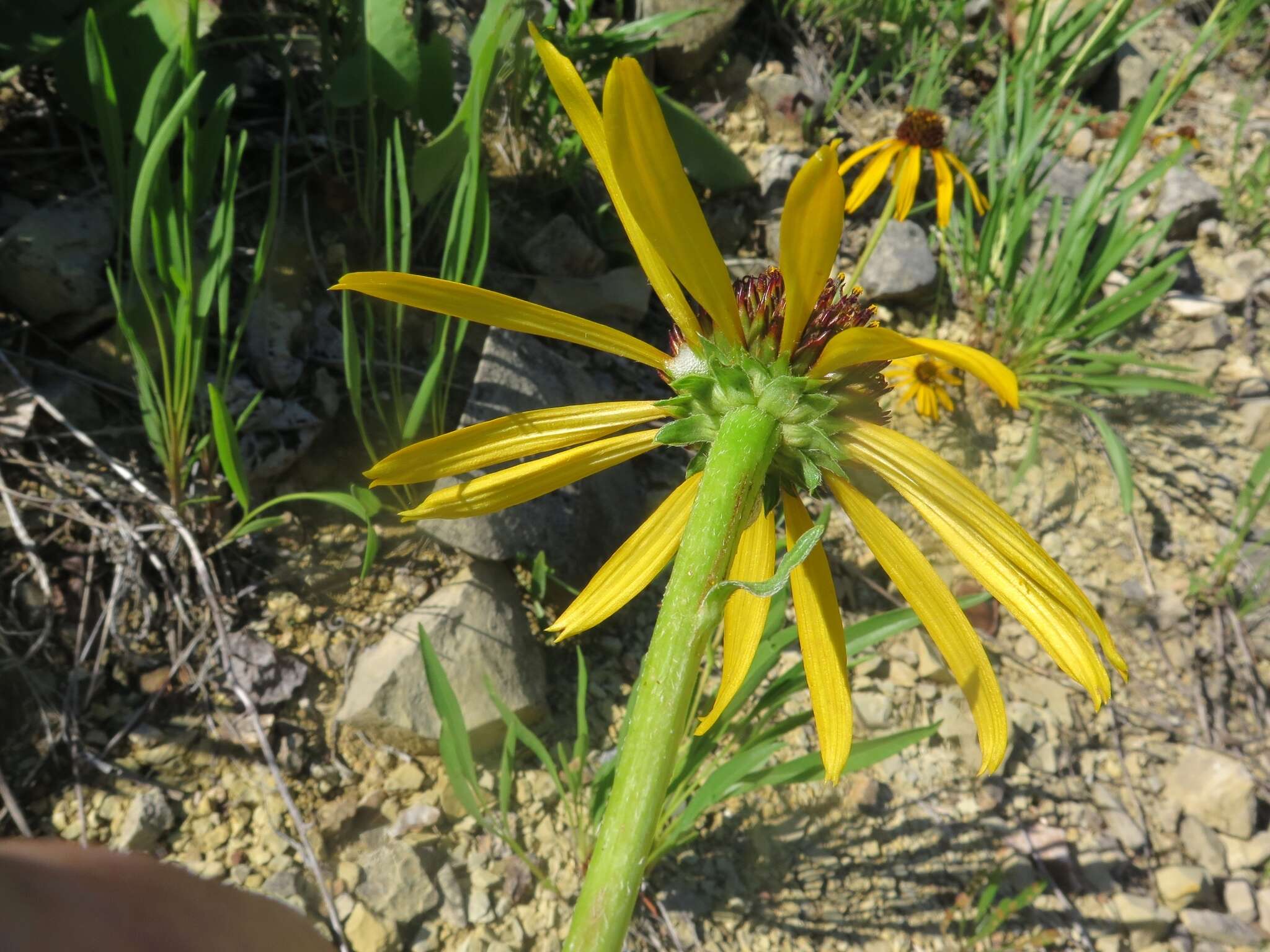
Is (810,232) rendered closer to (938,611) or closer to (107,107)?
(938,611)

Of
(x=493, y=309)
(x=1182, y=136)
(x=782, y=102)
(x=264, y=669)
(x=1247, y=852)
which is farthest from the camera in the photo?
(x=1182, y=136)

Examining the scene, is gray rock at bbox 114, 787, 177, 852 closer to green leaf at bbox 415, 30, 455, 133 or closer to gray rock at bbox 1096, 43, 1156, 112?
green leaf at bbox 415, 30, 455, 133

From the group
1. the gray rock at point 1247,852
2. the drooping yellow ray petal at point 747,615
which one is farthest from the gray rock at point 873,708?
the drooping yellow ray petal at point 747,615

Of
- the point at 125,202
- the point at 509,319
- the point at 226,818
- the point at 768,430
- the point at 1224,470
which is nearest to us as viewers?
the point at 768,430

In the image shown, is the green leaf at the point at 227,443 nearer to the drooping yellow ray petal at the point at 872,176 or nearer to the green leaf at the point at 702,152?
the green leaf at the point at 702,152

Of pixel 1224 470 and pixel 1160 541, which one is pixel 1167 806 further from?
pixel 1224 470

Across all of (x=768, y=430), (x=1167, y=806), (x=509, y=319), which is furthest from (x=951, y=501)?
(x=1167, y=806)

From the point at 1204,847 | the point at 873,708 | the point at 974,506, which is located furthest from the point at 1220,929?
the point at 974,506
